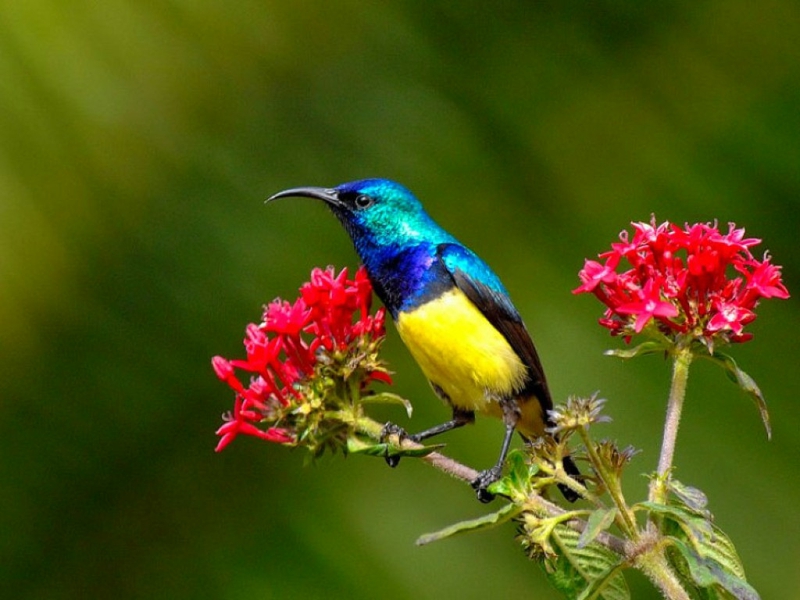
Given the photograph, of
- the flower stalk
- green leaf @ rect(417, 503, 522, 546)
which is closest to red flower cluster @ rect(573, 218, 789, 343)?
the flower stalk

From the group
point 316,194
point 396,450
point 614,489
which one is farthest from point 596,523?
point 316,194

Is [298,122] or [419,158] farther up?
[298,122]

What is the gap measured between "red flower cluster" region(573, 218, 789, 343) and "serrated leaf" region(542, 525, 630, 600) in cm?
49

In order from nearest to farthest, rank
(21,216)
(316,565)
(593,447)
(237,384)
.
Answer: (593,447)
(237,384)
(21,216)
(316,565)

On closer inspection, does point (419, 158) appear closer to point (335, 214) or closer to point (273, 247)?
point (335, 214)

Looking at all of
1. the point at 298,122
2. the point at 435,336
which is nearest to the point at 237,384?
the point at 435,336

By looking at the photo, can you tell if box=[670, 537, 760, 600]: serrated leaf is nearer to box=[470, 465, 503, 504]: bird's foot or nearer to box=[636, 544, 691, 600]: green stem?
box=[636, 544, 691, 600]: green stem

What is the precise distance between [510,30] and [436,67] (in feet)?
0.90

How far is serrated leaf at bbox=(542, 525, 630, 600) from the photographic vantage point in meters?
2.38

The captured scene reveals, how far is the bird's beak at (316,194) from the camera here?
11.5 ft

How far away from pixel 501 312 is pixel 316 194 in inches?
28.0

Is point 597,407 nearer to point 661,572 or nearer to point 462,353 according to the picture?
point 661,572

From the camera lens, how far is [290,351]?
279 cm

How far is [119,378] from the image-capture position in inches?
145
